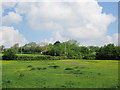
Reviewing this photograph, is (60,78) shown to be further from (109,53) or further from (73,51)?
(73,51)

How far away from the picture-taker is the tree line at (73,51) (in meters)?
52.6

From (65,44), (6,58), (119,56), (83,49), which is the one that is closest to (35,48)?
(65,44)

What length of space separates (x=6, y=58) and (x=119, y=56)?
3132cm

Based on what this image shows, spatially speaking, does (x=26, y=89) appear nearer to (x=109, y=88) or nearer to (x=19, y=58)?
(x=109, y=88)

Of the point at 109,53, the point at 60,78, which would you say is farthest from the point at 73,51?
the point at 60,78

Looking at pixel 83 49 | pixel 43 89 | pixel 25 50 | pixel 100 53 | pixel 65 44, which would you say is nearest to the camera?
pixel 43 89

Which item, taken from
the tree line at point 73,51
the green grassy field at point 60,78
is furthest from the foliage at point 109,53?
the green grassy field at point 60,78

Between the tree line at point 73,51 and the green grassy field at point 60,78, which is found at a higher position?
the tree line at point 73,51

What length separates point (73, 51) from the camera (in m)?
71.1

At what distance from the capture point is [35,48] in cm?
9069

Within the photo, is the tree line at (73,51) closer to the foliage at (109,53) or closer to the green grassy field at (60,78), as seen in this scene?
the foliage at (109,53)

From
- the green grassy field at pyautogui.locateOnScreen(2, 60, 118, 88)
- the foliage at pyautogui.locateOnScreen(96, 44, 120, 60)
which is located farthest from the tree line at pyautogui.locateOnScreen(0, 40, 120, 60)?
the green grassy field at pyautogui.locateOnScreen(2, 60, 118, 88)

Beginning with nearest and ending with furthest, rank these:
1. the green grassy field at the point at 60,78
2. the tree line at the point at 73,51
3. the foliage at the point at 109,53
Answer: the green grassy field at the point at 60,78
the foliage at the point at 109,53
the tree line at the point at 73,51

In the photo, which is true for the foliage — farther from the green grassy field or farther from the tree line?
the green grassy field
